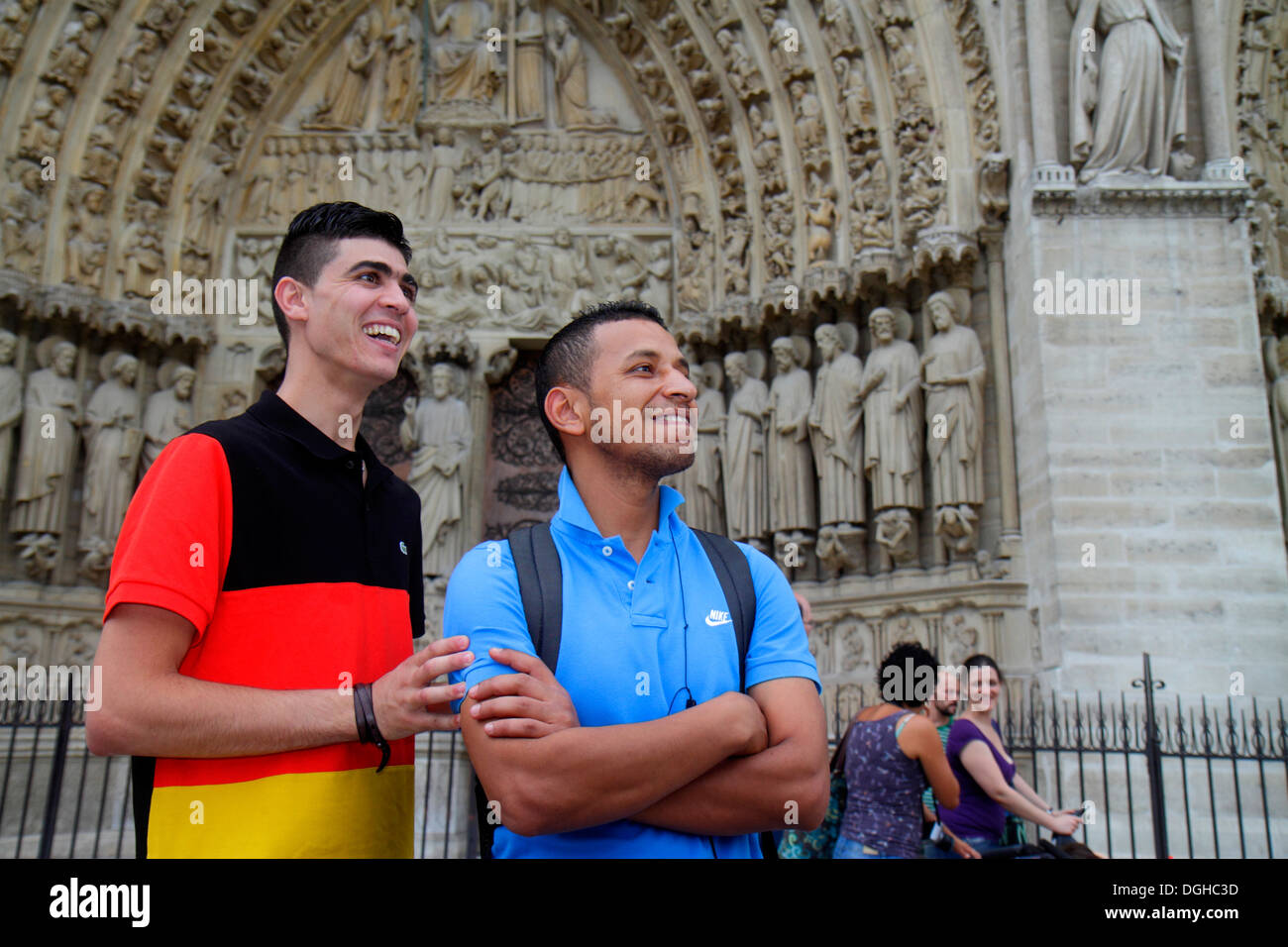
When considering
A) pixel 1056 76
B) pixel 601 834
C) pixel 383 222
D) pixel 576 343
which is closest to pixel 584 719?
pixel 601 834

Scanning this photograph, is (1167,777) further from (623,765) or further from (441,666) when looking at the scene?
(441,666)

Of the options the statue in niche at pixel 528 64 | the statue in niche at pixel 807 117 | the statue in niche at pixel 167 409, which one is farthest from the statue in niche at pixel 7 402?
the statue in niche at pixel 807 117

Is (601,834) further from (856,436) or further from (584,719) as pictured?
(856,436)

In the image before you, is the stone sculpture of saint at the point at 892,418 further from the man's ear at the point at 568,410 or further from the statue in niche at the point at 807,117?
the man's ear at the point at 568,410

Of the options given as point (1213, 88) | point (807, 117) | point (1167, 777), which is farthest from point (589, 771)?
point (807, 117)

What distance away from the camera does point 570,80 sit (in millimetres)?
9469

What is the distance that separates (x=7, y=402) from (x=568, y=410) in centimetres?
784

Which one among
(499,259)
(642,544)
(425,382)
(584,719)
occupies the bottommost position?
(584,719)

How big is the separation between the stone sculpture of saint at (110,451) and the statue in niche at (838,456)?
5.37 meters

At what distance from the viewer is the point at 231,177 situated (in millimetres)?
9273

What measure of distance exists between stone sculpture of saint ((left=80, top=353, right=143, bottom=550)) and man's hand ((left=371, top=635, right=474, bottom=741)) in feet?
24.7

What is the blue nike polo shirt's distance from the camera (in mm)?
1262

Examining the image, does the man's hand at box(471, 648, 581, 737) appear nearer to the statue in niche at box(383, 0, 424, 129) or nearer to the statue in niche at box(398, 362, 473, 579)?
the statue in niche at box(398, 362, 473, 579)
